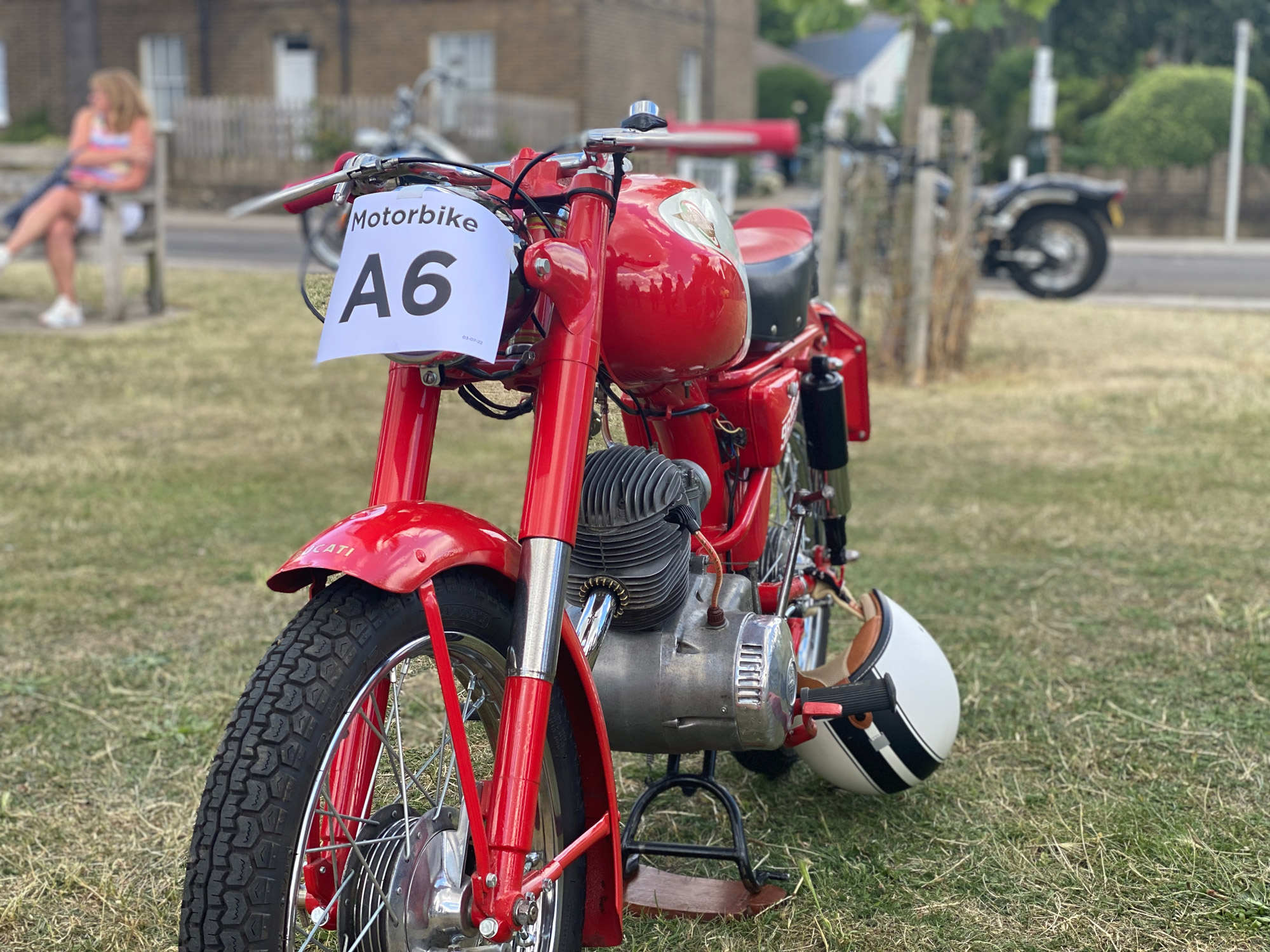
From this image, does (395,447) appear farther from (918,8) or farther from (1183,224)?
(1183,224)

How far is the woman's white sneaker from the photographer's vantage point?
8531 mm

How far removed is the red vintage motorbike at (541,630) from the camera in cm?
155

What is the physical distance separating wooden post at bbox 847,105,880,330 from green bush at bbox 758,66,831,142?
28.9m

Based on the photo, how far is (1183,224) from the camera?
68.6 feet

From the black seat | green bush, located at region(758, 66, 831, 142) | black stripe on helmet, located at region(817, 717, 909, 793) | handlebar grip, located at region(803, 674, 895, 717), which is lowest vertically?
black stripe on helmet, located at region(817, 717, 909, 793)

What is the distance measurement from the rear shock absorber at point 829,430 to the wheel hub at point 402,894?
1359 millimetres

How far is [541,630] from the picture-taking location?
1.69 meters

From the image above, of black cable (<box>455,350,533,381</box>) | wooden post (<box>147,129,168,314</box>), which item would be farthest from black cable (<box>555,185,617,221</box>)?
wooden post (<box>147,129,168,314</box>)

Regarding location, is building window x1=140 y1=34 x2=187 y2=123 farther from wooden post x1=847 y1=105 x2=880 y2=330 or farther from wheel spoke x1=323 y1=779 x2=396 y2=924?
wheel spoke x1=323 y1=779 x2=396 y2=924

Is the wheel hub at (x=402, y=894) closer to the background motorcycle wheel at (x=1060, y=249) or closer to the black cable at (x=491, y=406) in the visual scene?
the black cable at (x=491, y=406)

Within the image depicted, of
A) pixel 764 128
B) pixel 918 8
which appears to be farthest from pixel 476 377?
pixel 918 8

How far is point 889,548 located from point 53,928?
109 inches

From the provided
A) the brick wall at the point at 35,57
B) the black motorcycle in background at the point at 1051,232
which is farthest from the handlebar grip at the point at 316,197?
the brick wall at the point at 35,57

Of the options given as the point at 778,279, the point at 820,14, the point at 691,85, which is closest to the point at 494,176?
the point at 778,279
